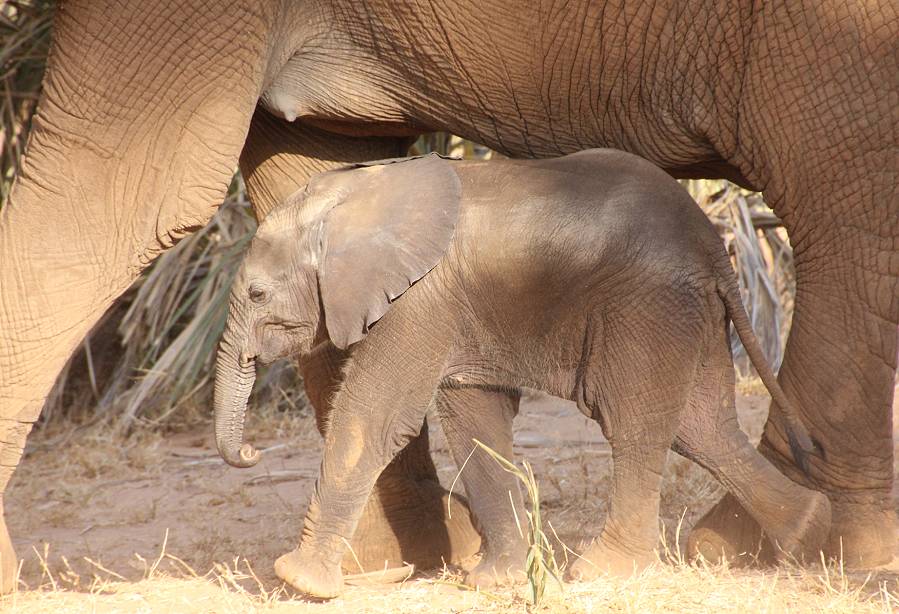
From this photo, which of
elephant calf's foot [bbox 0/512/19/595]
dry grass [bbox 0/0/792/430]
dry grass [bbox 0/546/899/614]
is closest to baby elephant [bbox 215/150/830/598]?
dry grass [bbox 0/546/899/614]

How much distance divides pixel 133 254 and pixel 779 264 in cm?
445

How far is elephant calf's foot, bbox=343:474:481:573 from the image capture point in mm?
4266

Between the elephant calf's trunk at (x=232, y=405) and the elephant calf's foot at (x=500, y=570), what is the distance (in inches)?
27.5

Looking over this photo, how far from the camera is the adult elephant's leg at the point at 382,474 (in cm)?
427

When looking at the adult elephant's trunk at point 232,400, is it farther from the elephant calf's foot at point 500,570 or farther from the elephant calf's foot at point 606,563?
the elephant calf's foot at point 606,563

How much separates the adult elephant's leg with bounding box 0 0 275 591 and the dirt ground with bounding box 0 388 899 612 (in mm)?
603

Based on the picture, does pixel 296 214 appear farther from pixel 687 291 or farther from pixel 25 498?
pixel 25 498

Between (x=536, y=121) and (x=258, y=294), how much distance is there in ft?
3.25

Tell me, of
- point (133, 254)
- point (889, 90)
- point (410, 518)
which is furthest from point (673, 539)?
point (133, 254)

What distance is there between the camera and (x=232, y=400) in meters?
3.70

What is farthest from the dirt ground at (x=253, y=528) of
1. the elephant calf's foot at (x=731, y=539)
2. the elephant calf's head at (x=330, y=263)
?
the elephant calf's head at (x=330, y=263)

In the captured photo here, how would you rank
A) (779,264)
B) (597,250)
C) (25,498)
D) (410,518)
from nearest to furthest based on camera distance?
(597,250) < (410,518) < (25,498) < (779,264)

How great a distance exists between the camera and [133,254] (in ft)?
12.4

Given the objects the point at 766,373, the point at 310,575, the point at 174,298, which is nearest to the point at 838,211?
the point at 766,373
